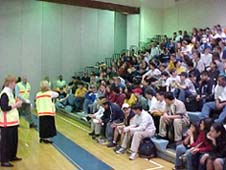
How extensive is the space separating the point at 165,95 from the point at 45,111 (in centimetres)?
282

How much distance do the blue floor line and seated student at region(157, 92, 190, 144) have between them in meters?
1.38


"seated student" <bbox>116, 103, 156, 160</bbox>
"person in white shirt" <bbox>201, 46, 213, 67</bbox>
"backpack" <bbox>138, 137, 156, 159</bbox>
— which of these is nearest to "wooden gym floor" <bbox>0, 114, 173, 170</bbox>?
"backpack" <bbox>138, 137, 156, 159</bbox>

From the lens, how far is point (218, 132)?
15.3 feet

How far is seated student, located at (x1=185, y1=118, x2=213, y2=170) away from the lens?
15.9 ft

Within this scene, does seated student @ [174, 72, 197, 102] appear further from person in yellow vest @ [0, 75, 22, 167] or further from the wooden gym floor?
person in yellow vest @ [0, 75, 22, 167]

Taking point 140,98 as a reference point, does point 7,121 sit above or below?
below

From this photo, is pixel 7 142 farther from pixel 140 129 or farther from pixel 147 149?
pixel 147 149

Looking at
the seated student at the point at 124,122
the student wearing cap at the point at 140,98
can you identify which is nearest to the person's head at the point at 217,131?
the seated student at the point at 124,122

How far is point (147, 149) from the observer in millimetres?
6348

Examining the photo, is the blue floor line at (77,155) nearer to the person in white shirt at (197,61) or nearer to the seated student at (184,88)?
the seated student at (184,88)

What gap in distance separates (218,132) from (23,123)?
22.5 feet

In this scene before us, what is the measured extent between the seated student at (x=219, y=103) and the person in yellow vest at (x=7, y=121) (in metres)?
3.51

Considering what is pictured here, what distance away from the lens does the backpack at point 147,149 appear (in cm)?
635

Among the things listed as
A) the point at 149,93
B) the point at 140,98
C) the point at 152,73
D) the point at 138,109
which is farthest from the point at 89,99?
the point at 138,109
